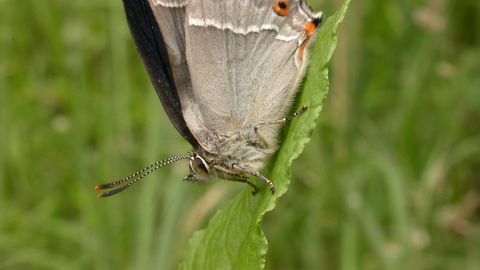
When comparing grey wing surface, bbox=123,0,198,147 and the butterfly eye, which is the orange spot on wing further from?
grey wing surface, bbox=123,0,198,147

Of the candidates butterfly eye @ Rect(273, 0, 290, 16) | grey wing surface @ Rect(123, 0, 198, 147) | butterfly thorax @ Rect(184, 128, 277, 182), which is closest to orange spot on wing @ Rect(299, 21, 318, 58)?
butterfly eye @ Rect(273, 0, 290, 16)

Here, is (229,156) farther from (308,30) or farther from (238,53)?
(308,30)

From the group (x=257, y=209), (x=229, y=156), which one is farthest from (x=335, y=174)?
(x=257, y=209)

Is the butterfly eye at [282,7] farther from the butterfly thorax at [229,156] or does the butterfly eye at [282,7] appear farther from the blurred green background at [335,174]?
the blurred green background at [335,174]

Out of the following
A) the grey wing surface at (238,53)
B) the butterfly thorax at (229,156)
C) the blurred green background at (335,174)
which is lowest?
the blurred green background at (335,174)

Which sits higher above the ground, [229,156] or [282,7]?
[282,7]

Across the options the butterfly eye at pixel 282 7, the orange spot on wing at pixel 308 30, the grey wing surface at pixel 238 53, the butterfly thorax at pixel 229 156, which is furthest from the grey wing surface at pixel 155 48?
the orange spot on wing at pixel 308 30
